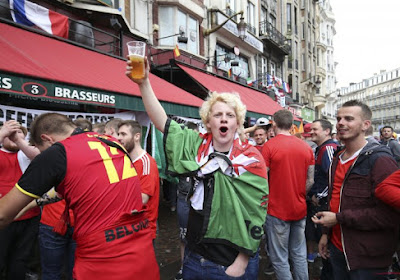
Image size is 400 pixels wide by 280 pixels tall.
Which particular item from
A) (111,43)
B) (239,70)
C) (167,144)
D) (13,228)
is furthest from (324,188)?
(239,70)

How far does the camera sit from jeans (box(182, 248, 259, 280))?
5.93 feet

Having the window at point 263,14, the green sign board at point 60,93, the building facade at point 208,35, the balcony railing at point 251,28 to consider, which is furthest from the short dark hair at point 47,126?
the window at point 263,14

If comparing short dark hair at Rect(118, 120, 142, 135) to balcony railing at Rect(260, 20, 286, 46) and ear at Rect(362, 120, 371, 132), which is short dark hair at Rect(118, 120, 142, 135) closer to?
ear at Rect(362, 120, 371, 132)

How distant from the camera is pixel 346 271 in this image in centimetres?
237

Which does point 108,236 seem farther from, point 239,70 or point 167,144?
point 239,70

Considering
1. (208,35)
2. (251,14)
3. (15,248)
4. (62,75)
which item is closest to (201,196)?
(15,248)

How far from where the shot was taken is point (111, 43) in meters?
8.90

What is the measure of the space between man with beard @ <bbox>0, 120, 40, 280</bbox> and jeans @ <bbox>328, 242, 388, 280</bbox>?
10.6ft

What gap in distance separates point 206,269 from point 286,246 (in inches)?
72.9

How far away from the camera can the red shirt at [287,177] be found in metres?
3.32

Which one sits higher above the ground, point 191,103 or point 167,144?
point 191,103

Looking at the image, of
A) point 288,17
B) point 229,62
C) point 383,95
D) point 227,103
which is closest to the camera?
point 227,103

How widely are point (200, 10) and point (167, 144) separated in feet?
41.6

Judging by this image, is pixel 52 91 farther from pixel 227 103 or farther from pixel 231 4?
pixel 231 4
